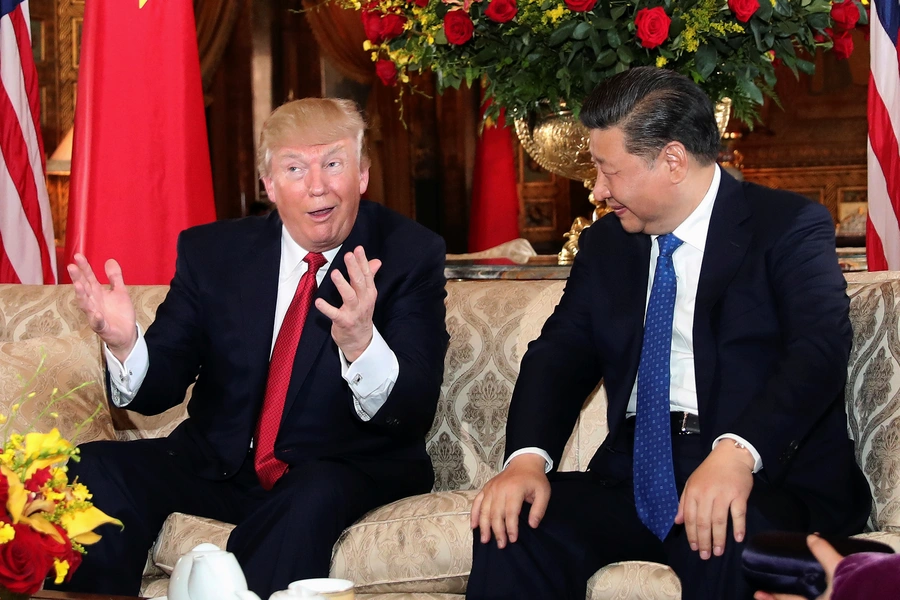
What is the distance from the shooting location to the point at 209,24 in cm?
784

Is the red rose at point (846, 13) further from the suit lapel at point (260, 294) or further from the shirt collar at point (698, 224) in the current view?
the suit lapel at point (260, 294)

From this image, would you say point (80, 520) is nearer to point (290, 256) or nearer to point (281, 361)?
point (281, 361)

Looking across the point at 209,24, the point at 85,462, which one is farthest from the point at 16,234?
the point at 209,24

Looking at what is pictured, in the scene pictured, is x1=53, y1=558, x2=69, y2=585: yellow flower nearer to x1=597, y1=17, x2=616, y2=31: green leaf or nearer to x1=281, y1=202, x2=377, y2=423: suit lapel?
x1=281, y1=202, x2=377, y2=423: suit lapel

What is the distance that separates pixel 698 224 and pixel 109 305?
1.17 meters

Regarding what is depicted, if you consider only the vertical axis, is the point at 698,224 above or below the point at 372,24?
below

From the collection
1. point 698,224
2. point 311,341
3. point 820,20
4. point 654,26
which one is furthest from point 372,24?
point 698,224

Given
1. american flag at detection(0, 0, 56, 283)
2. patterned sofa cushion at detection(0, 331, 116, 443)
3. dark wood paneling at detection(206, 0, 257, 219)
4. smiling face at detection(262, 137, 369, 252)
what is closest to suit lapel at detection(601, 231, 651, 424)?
smiling face at detection(262, 137, 369, 252)

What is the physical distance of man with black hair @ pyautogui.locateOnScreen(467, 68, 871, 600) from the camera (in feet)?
5.97

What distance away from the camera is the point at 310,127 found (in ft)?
7.80

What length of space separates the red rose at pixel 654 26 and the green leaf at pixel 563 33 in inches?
7.4

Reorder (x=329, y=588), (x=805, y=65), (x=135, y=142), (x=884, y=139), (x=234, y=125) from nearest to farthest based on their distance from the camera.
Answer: (x=329, y=588) → (x=805, y=65) → (x=135, y=142) → (x=884, y=139) → (x=234, y=125)

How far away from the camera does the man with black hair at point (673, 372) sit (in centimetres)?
182

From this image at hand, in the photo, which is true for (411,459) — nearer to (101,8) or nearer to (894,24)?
(101,8)
